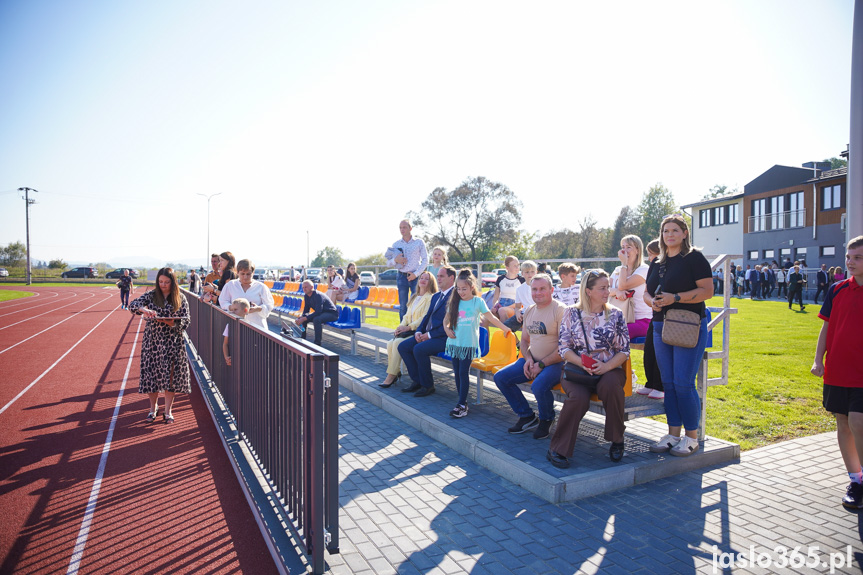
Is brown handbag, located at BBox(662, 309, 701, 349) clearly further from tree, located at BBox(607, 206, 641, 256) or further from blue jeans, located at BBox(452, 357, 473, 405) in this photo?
tree, located at BBox(607, 206, 641, 256)

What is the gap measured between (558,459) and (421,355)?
296 cm

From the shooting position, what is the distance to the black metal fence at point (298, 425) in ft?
9.73

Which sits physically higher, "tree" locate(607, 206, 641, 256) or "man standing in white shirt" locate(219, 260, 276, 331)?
"tree" locate(607, 206, 641, 256)

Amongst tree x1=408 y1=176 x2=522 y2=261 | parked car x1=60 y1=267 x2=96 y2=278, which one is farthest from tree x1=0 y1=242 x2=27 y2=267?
tree x1=408 y1=176 x2=522 y2=261

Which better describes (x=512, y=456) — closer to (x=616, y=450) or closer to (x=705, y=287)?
(x=616, y=450)

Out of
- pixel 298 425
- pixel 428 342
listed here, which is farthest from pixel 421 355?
pixel 298 425

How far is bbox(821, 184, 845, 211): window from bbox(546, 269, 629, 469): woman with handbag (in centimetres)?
3753

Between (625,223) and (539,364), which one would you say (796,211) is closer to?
(625,223)

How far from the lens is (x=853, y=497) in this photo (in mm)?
3908

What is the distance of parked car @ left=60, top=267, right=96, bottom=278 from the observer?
222ft

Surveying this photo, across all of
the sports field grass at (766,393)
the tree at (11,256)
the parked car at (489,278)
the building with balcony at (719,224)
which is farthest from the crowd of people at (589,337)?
the tree at (11,256)

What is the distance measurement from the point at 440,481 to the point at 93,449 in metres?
3.94

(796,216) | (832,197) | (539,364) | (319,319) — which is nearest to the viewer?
(539,364)

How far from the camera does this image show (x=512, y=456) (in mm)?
4742
